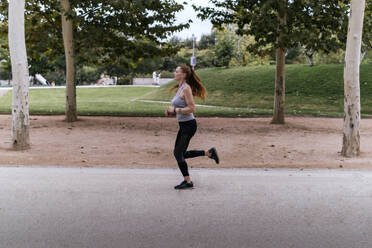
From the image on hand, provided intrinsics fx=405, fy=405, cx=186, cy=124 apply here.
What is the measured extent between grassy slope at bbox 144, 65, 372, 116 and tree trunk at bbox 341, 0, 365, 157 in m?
13.2

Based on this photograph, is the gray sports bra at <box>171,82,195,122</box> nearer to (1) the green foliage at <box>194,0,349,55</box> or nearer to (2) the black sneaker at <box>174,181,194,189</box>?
(2) the black sneaker at <box>174,181,194,189</box>

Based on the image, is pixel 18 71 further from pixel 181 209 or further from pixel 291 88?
pixel 291 88

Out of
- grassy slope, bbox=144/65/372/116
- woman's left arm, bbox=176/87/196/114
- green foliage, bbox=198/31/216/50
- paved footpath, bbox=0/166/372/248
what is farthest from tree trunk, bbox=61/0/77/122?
green foliage, bbox=198/31/216/50

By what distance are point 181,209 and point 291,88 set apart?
24277mm

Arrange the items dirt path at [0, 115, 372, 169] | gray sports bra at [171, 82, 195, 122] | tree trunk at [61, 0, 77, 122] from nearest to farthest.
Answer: gray sports bra at [171, 82, 195, 122] < dirt path at [0, 115, 372, 169] < tree trunk at [61, 0, 77, 122]

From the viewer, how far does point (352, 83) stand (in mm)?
9344

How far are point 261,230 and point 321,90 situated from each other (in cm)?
2422

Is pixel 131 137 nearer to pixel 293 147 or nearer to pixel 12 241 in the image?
pixel 293 147

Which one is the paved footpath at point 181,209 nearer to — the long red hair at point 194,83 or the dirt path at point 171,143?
the dirt path at point 171,143

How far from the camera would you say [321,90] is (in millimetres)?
27062

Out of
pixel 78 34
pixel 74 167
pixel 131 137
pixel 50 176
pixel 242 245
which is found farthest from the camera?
pixel 78 34

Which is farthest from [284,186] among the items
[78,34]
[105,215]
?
[78,34]

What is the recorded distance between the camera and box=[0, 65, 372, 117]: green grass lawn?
70.5 feet

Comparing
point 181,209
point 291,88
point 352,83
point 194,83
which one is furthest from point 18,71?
point 291,88
